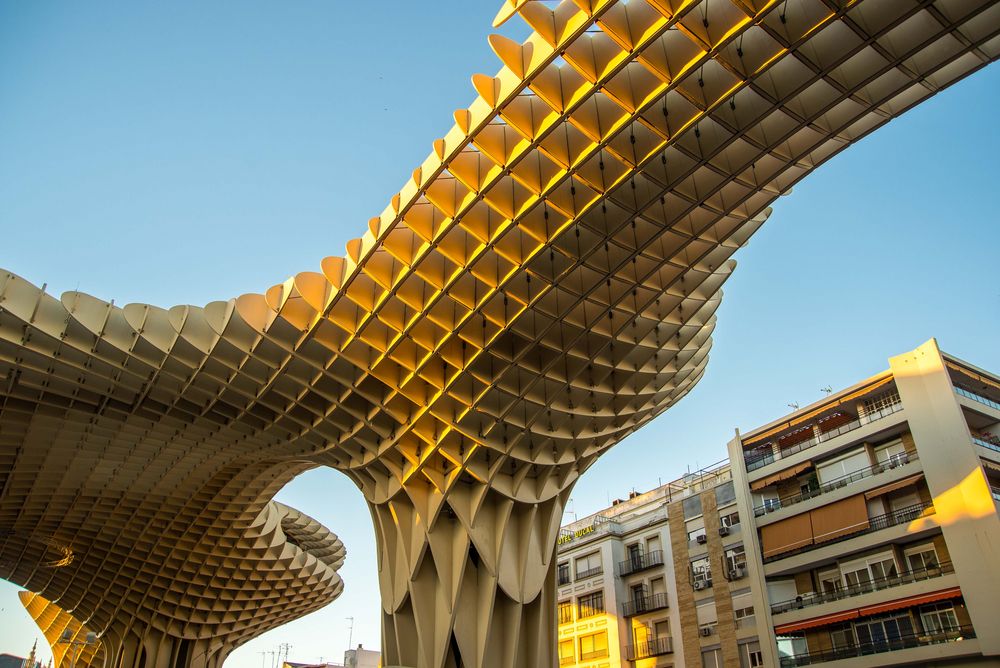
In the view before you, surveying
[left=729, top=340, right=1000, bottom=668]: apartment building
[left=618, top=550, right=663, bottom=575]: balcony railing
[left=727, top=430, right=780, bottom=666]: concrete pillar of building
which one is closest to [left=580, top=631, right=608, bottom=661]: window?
[left=618, top=550, right=663, bottom=575]: balcony railing

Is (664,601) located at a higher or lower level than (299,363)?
lower

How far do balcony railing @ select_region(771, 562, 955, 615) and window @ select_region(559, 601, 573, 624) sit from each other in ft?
54.5

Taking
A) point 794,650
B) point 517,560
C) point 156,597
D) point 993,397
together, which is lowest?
point 794,650

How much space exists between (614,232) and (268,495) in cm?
3096

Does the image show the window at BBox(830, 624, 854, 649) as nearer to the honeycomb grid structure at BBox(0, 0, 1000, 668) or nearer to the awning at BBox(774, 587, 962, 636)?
the awning at BBox(774, 587, 962, 636)

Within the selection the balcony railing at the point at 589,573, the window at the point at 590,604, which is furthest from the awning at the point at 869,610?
the balcony railing at the point at 589,573

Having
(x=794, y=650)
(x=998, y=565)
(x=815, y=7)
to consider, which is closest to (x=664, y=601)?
(x=794, y=650)

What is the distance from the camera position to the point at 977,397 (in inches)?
1303

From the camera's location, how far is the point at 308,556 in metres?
58.3

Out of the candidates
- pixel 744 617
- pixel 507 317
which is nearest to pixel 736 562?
pixel 744 617

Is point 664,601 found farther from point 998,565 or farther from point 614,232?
point 614,232

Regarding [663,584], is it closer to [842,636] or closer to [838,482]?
[842,636]

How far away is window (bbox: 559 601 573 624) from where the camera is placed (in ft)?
163

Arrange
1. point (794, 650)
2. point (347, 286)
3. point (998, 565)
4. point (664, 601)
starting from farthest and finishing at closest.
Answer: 1. point (664, 601)
2. point (794, 650)
3. point (998, 565)
4. point (347, 286)
